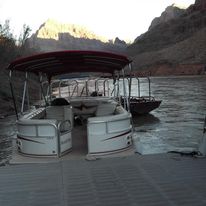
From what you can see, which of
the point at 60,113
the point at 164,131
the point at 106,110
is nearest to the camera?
the point at 106,110

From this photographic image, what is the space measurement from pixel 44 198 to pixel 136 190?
1384 millimetres

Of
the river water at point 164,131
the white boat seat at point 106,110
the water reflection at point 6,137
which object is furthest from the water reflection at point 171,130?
the water reflection at point 6,137

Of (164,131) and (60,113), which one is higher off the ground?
(60,113)

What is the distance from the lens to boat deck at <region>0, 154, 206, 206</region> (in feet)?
21.5

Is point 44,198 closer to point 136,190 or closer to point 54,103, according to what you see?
point 136,190

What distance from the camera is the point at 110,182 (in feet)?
24.9

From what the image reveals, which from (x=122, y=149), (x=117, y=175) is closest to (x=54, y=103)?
(x=122, y=149)

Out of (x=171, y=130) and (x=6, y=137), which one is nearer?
(x=6, y=137)

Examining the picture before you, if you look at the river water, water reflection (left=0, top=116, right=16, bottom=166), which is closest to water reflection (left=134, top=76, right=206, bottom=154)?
the river water

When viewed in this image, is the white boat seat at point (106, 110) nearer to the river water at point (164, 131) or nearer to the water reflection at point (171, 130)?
the river water at point (164, 131)

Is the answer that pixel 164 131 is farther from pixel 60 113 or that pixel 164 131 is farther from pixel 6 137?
pixel 60 113

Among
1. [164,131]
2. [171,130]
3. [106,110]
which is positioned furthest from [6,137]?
[106,110]

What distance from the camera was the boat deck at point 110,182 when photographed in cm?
654

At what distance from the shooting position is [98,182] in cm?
763
